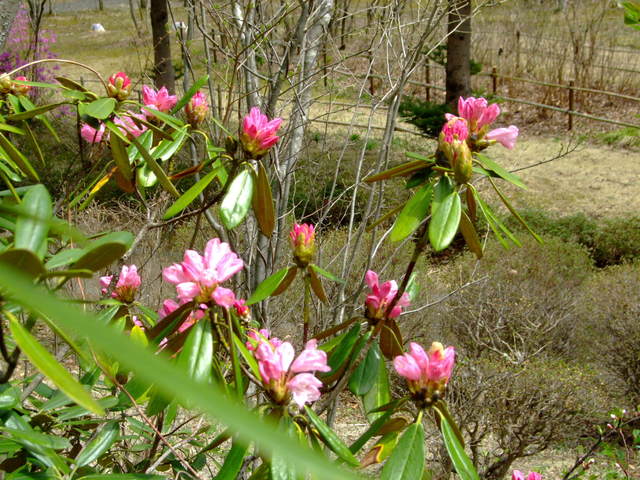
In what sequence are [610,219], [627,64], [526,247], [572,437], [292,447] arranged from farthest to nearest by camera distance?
[627,64] → [610,219] → [526,247] → [572,437] → [292,447]

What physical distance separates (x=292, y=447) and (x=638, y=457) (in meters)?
4.47

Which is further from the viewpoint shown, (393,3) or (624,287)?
(624,287)

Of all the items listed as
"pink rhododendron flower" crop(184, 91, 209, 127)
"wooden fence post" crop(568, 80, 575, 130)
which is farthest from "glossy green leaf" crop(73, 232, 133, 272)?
"wooden fence post" crop(568, 80, 575, 130)

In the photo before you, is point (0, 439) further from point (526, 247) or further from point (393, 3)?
point (526, 247)

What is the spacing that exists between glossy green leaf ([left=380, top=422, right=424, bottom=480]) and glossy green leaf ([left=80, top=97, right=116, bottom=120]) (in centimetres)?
61

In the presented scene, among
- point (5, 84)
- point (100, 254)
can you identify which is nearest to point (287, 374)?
point (100, 254)

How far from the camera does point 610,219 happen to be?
24.4 ft

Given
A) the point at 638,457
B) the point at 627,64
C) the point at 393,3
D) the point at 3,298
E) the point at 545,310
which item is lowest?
the point at 638,457

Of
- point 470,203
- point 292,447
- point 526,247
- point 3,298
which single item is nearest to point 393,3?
point 470,203

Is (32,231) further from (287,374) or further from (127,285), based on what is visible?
(127,285)

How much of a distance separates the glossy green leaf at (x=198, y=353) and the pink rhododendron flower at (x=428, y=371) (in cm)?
23

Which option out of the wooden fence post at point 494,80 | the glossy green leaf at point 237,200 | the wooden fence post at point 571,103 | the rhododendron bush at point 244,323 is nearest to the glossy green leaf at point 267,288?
the rhododendron bush at point 244,323

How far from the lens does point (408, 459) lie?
0.78 metres

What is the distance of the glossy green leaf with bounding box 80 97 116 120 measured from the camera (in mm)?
989
